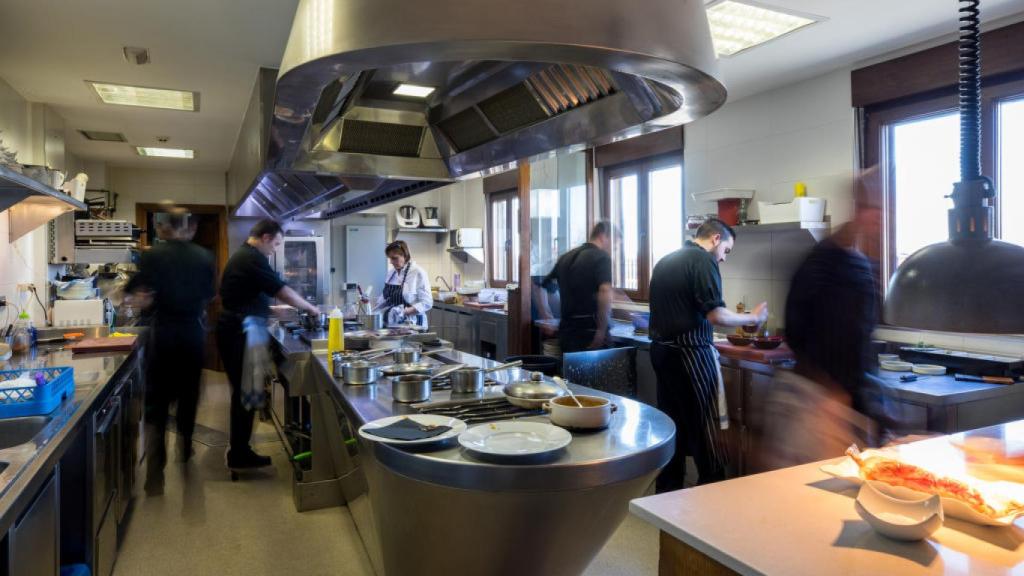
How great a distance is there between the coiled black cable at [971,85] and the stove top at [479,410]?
4.51ft

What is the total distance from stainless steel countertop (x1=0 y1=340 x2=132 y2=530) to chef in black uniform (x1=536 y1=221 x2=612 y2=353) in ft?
8.77

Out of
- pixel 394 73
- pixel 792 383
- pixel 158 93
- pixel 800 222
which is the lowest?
pixel 792 383

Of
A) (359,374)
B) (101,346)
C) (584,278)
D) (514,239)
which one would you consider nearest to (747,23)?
(584,278)

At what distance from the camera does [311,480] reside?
11.6 feet

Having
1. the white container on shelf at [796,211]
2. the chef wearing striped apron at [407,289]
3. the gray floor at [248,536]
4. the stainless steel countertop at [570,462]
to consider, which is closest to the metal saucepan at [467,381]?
the stainless steel countertop at [570,462]

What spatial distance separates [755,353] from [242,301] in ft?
10.1

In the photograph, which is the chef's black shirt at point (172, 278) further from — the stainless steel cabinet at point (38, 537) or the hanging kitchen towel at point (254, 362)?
the stainless steel cabinet at point (38, 537)

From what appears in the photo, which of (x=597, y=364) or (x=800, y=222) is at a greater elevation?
(x=800, y=222)

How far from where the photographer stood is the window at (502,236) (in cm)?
764

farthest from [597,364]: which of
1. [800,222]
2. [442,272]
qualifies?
[442,272]

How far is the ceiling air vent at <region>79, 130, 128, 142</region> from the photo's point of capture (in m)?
5.75

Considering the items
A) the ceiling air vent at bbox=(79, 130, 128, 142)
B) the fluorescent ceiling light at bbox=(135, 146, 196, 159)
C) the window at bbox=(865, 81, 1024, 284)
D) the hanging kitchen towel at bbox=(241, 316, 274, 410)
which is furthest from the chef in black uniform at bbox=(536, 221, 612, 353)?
the fluorescent ceiling light at bbox=(135, 146, 196, 159)

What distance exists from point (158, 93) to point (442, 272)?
15.2 feet

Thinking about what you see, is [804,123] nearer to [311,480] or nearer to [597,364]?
[597,364]
